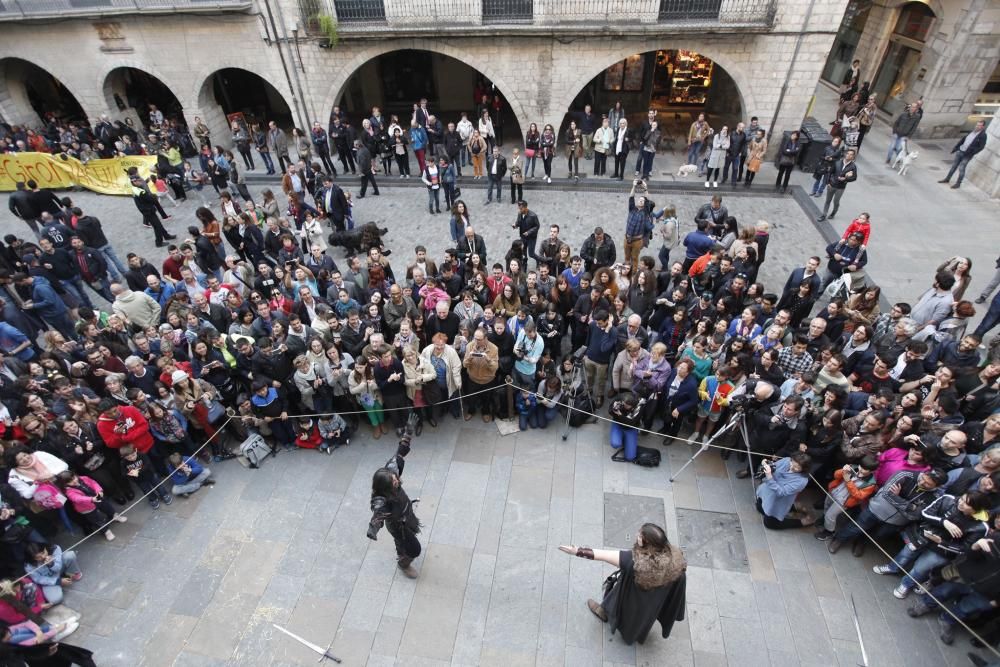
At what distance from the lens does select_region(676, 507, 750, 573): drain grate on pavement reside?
6117mm

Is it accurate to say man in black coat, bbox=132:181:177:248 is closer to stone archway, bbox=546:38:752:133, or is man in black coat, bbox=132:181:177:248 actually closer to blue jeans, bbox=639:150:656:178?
stone archway, bbox=546:38:752:133

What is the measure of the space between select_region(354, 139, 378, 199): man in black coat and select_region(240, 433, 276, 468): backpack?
28.8 feet

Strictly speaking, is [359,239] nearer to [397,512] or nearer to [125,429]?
[125,429]

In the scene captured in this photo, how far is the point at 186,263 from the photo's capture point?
9062 millimetres

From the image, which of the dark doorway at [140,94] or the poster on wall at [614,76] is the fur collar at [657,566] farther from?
the dark doorway at [140,94]

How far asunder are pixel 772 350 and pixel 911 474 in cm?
192

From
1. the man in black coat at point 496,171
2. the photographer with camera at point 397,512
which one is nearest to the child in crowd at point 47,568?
the photographer with camera at point 397,512

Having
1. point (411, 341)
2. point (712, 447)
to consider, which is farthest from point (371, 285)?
point (712, 447)

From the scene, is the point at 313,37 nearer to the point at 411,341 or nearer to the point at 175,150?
the point at 175,150

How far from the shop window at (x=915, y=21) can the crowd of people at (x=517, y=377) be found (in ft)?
40.7

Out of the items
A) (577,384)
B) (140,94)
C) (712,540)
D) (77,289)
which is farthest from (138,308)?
(140,94)

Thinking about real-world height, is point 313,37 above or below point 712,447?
above

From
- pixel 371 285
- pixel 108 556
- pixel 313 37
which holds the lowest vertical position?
pixel 108 556

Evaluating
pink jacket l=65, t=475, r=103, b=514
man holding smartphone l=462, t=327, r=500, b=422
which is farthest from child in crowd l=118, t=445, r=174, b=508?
man holding smartphone l=462, t=327, r=500, b=422
